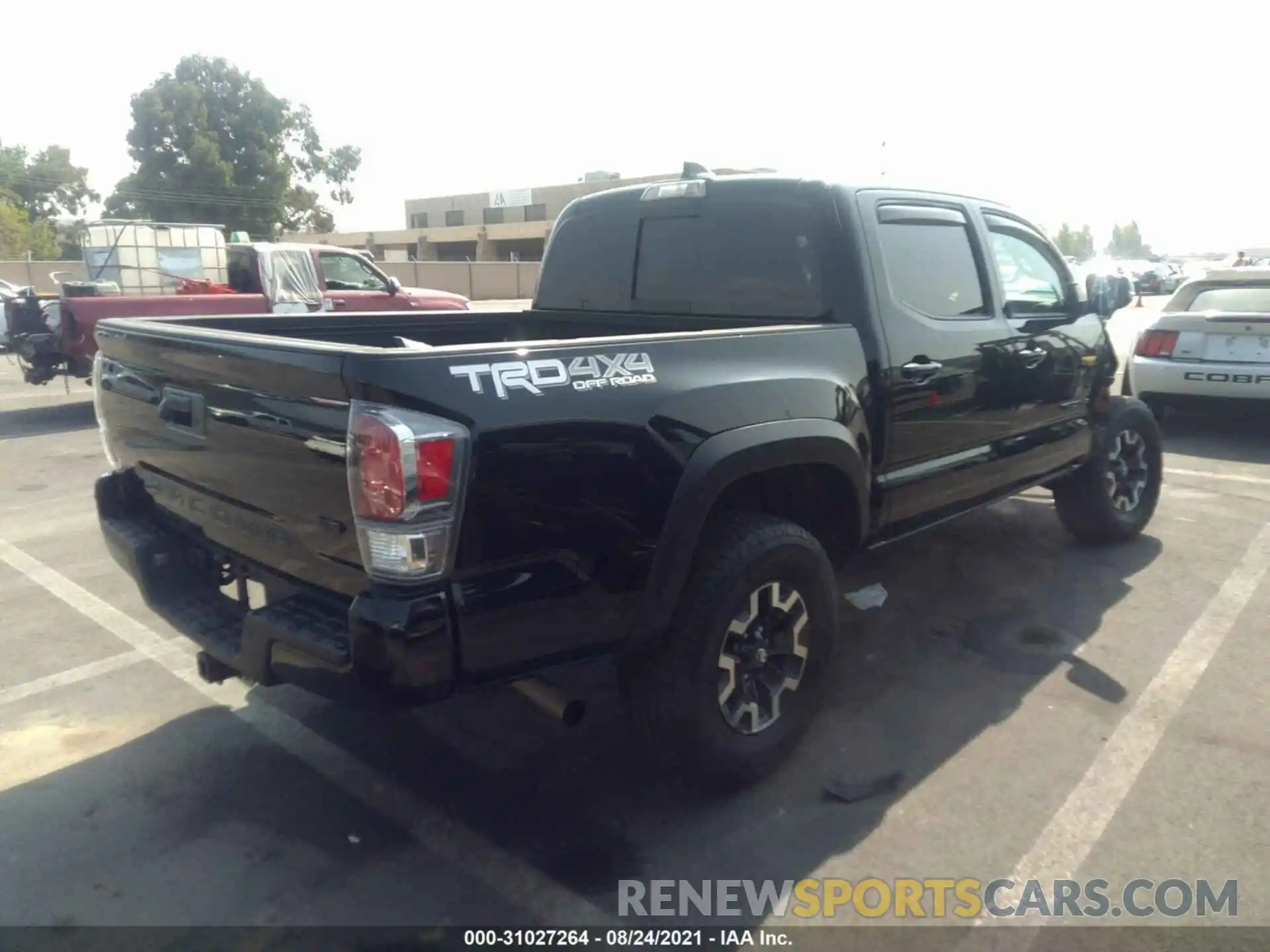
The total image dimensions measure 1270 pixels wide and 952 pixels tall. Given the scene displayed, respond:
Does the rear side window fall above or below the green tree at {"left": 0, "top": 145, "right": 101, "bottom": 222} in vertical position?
below

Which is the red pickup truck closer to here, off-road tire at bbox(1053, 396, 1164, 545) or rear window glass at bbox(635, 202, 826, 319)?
rear window glass at bbox(635, 202, 826, 319)

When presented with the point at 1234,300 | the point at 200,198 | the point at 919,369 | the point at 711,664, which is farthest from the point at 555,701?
the point at 200,198

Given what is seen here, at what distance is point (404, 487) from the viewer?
2383mm

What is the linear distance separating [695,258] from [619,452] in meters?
1.76

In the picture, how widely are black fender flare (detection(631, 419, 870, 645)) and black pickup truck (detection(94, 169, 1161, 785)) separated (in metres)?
0.01

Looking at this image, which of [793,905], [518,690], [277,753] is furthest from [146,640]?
[793,905]

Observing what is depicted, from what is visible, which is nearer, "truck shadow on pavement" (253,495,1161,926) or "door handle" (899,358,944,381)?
"truck shadow on pavement" (253,495,1161,926)

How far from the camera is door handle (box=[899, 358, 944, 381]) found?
12.8 feet

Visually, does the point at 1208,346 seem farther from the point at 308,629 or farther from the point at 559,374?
the point at 308,629

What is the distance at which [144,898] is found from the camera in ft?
9.16

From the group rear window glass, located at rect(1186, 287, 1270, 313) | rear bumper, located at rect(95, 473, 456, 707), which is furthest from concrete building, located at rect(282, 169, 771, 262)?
rear bumper, located at rect(95, 473, 456, 707)

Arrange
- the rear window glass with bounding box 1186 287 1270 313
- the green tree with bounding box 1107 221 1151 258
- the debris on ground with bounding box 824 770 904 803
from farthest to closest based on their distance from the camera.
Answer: the green tree with bounding box 1107 221 1151 258
the rear window glass with bounding box 1186 287 1270 313
the debris on ground with bounding box 824 770 904 803

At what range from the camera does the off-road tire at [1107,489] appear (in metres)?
5.65

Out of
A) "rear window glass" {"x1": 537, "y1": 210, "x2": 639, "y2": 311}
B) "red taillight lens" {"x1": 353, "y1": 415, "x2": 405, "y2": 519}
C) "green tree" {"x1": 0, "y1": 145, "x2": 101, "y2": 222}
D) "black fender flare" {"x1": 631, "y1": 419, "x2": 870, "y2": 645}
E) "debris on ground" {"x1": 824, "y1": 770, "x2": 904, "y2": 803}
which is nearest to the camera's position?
"red taillight lens" {"x1": 353, "y1": 415, "x2": 405, "y2": 519}
